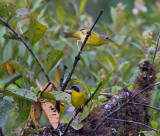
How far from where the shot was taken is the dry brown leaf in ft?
3.34

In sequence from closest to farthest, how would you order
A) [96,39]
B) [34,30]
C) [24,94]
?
[24,94] < [34,30] < [96,39]

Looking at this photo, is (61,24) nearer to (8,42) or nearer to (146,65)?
(8,42)

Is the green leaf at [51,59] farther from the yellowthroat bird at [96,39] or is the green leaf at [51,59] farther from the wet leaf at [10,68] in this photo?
the yellowthroat bird at [96,39]

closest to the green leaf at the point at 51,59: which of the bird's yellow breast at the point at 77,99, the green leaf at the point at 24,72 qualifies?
the green leaf at the point at 24,72

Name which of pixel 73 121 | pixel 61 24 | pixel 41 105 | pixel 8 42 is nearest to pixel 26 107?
pixel 41 105

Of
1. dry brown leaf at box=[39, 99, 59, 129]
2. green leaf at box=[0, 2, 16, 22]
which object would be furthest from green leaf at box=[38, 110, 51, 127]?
green leaf at box=[0, 2, 16, 22]

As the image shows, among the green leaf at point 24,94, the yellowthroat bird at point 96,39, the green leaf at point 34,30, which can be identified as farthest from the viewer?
the yellowthroat bird at point 96,39

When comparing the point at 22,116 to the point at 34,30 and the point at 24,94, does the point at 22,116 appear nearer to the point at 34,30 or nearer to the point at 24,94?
the point at 24,94

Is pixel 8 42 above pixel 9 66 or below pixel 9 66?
below

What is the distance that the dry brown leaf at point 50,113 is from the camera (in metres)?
1.02

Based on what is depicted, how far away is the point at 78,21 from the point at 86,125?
6.24 feet

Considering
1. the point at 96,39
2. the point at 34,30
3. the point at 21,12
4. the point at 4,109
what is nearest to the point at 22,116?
the point at 4,109

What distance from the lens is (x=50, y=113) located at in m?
1.05

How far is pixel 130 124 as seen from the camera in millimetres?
1140
